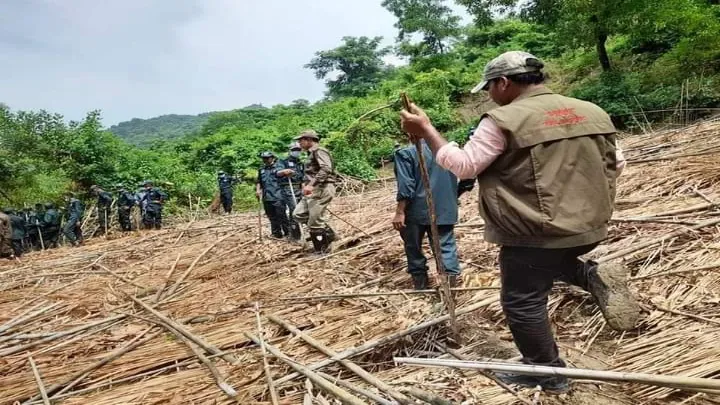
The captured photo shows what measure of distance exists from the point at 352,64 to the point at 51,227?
27.7m

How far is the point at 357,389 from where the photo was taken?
2.33m

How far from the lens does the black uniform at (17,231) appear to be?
34.6 ft

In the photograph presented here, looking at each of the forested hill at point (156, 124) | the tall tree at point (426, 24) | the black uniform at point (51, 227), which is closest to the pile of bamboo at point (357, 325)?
the black uniform at point (51, 227)

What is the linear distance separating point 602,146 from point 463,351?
137 cm

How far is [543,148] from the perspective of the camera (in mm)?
1839

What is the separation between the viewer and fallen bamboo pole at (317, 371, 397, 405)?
2.16 meters

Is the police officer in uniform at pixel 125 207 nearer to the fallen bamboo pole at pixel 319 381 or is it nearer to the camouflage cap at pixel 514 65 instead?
the fallen bamboo pole at pixel 319 381

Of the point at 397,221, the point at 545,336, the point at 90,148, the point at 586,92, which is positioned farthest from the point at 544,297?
the point at 90,148

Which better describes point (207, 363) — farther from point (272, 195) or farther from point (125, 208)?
point (125, 208)

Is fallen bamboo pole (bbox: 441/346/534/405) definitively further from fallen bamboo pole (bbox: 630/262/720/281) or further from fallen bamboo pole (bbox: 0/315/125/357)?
fallen bamboo pole (bbox: 0/315/125/357)

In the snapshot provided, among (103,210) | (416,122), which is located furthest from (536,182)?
(103,210)

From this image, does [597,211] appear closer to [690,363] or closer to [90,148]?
[690,363]

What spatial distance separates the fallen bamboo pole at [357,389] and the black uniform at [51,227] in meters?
12.1

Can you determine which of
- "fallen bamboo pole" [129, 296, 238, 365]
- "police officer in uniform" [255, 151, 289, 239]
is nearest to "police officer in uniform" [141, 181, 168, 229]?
"police officer in uniform" [255, 151, 289, 239]
